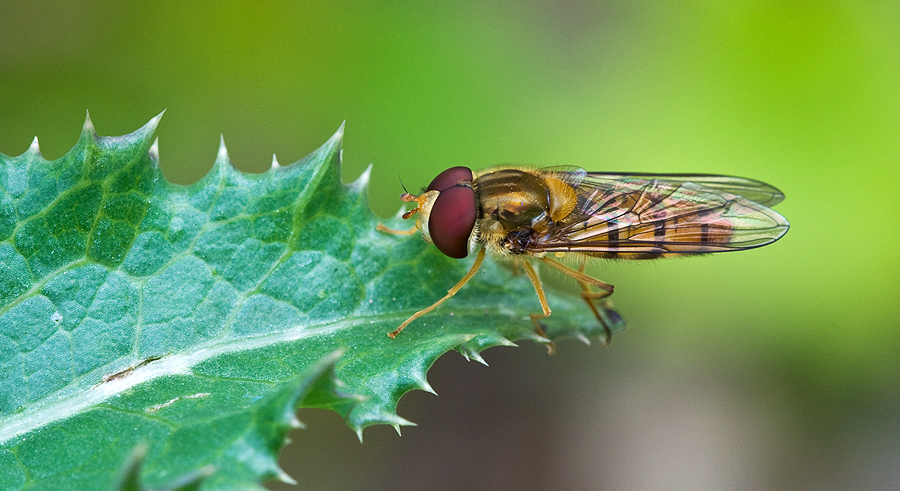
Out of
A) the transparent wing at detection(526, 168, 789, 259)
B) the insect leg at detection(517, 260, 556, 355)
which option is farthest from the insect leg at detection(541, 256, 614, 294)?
the insect leg at detection(517, 260, 556, 355)

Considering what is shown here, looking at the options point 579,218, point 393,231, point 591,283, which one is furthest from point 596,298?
point 393,231

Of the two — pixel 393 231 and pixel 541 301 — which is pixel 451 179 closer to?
pixel 393 231

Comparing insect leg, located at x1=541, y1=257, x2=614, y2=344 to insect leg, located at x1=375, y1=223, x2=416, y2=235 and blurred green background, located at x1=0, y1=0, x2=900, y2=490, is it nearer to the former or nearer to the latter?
insect leg, located at x1=375, y1=223, x2=416, y2=235

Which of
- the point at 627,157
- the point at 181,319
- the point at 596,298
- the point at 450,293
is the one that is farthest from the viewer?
the point at 627,157

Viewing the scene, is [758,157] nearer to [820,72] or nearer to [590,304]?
[820,72]

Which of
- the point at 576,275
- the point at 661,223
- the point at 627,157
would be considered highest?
the point at 627,157

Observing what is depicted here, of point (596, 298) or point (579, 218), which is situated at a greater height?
point (579, 218)
